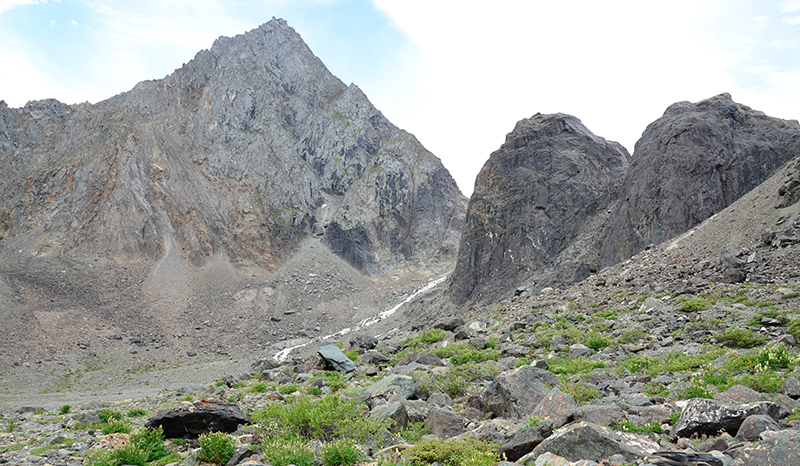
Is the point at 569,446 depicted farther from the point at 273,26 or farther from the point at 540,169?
the point at 273,26

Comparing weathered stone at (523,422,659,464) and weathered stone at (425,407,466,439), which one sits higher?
weathered stone at (523,422,659,464)

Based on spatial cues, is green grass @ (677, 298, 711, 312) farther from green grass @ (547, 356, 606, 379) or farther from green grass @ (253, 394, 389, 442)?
green grass @ (253, 394, 389, 442)

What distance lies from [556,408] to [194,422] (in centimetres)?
1055

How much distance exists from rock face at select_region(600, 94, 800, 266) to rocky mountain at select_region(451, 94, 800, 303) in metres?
0.12

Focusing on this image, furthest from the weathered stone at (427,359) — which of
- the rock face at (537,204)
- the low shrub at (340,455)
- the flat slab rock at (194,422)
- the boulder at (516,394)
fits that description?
the rock face at (537,204)

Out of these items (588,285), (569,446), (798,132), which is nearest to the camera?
(569,446)

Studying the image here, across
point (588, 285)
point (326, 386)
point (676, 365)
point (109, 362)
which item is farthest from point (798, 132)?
point (109, 362)

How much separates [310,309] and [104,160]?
71.1 metres

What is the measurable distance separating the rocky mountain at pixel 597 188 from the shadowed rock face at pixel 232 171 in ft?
172

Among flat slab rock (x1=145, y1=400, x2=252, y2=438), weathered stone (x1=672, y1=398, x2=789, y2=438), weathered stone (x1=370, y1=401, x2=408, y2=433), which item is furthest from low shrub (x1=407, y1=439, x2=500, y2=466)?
flat slab rock (x1=145, y1=400, x2=252, y2=438)

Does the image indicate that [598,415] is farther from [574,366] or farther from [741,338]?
[741,338]

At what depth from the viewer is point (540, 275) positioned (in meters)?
63.9

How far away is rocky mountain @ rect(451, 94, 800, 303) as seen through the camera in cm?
5059

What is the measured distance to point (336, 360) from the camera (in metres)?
24.2
